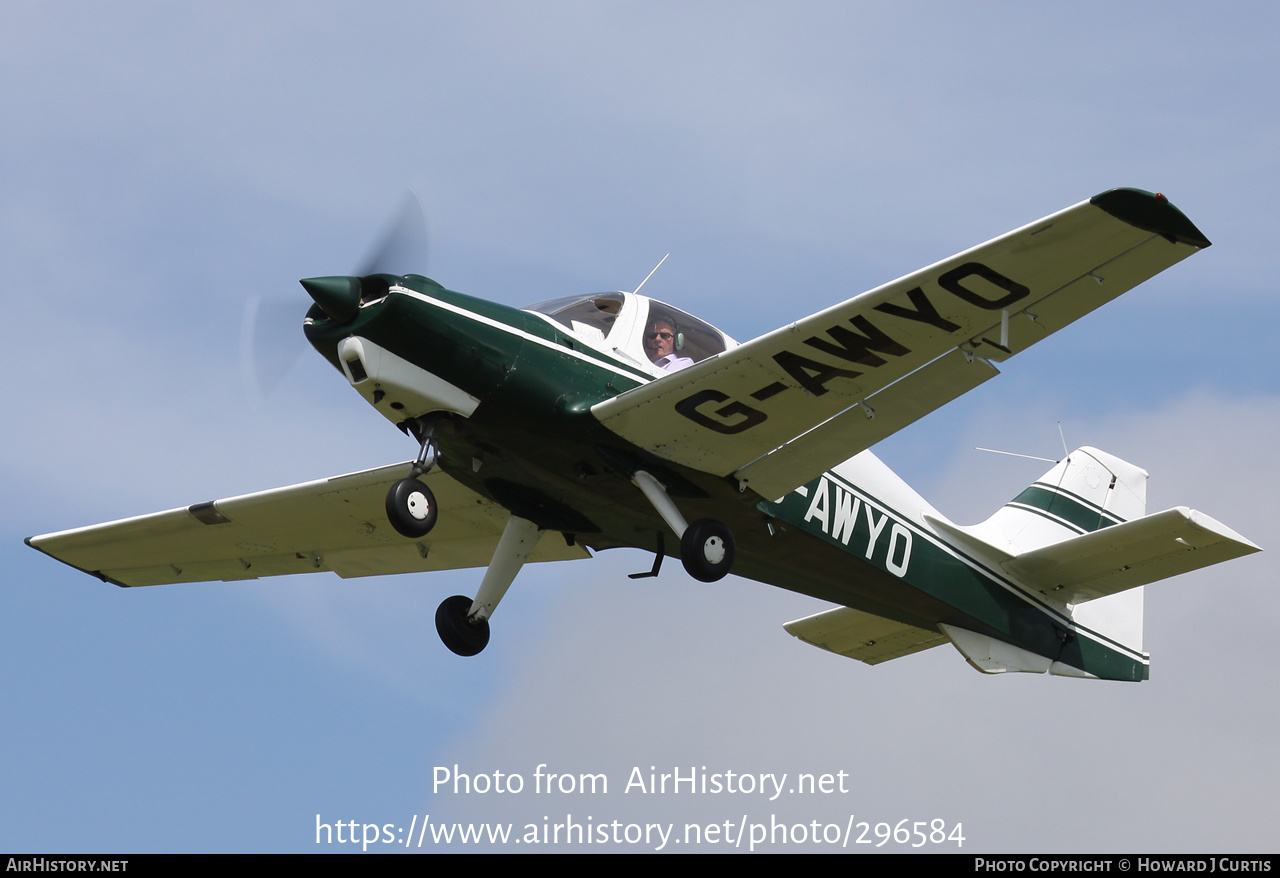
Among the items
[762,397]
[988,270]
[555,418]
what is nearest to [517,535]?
[555,418]

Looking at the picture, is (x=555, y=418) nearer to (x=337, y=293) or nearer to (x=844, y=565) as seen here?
(x=337, y=293)

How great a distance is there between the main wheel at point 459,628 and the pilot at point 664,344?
2628mm

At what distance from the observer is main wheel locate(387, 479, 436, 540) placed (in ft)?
34.5

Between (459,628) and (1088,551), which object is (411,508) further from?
(1088,551)

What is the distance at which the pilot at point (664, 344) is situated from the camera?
11.7 meters

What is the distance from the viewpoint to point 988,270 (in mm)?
9922

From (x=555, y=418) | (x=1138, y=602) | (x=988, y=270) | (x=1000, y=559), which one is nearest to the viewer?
(x=988, y=270)

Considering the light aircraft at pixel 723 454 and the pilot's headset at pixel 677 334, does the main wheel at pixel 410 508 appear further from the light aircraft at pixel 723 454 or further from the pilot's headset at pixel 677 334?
the pilot's headset at pixel 677 334

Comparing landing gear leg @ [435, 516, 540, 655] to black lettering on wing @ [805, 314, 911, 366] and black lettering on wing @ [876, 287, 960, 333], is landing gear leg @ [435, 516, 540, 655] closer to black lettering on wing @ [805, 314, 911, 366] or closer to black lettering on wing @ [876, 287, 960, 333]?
black lettering on wing @ [805, 314, 911, 366]

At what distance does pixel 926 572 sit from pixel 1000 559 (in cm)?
101

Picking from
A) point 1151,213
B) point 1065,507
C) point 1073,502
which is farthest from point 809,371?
point 1073,502

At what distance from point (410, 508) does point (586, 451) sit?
1.43m

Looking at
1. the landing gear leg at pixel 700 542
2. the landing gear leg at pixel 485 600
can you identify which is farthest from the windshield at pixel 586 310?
the landing gear leg at pixel 485 600

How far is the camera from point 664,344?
1173 cm
